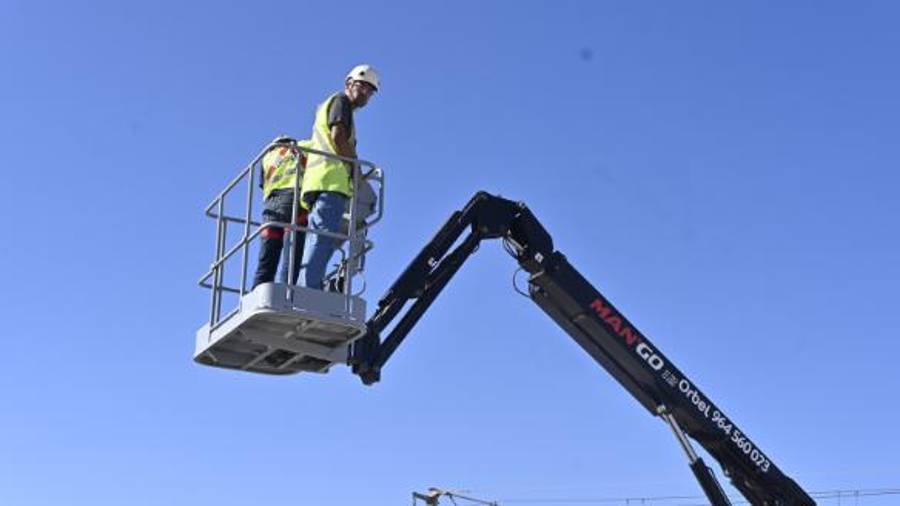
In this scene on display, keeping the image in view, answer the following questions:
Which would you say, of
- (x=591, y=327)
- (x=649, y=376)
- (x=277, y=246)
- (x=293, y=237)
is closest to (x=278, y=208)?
(x=277, y=246)

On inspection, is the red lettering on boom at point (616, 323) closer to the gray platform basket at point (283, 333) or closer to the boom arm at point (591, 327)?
the boom arm at point (591, 327)

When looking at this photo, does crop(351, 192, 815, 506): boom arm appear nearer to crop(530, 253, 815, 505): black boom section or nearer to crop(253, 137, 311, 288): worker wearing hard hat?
crop(530, 253, 815, 505): black boom section

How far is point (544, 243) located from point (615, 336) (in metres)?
1.34

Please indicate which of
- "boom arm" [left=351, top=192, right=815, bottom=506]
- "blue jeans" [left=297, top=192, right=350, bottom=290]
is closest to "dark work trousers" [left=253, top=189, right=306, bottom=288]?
"blue jeans" [left=297, top=192, right=350, bottom=290]

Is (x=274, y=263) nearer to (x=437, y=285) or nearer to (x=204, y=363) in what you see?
(x=204, y=363)

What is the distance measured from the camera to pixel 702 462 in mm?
15164

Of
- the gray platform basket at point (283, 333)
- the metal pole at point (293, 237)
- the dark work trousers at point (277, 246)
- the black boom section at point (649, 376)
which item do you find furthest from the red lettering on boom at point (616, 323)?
the metal pole at point (293, 237)

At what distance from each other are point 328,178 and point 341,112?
592 millimetres

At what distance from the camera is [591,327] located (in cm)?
1485

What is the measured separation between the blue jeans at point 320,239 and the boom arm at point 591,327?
195cm

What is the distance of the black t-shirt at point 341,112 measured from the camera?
11609 millimetres

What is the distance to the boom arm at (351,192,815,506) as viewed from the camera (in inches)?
546

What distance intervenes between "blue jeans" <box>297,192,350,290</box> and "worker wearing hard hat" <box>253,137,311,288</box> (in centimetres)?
18

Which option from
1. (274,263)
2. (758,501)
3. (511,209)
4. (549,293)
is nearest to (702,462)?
(758,501)
